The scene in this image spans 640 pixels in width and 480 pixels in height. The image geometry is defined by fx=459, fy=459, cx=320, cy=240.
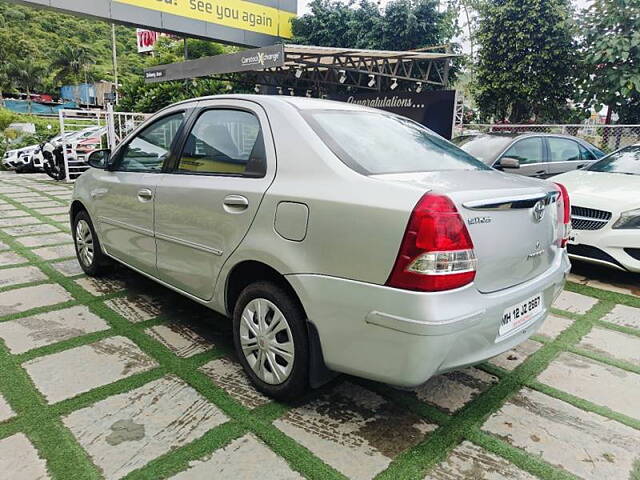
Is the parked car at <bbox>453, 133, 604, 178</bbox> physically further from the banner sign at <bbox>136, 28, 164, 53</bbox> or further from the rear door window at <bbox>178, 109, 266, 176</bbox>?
the banner sign at <bbox>136, 28, 164, 53</bbox>

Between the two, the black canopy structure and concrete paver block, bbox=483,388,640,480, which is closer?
concrete paver block, bbox=483,388,640,480

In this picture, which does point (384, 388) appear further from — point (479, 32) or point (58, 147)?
point (479, 32)

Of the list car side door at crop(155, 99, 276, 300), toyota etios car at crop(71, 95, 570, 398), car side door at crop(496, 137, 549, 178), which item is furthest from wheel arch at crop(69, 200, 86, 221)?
car side door at crop(496, 137, 549, 178)

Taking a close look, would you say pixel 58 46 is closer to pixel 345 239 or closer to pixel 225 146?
pixel 225 146

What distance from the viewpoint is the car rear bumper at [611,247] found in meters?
4.17

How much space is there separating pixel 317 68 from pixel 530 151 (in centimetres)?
736

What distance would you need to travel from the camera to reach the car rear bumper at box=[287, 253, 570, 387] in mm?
1777

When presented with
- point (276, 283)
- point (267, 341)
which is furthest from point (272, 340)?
point (276, 283)

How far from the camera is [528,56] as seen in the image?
1162 cm

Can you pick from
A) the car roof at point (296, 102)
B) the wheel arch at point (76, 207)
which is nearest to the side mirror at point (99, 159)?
the wheel arch at point (76, 207)

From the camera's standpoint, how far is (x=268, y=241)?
87.6 inches

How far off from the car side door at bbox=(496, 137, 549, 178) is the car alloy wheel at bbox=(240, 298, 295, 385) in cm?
472

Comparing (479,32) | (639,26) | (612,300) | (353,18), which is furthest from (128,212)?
(353,18)

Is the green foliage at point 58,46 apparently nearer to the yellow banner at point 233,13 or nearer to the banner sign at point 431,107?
the yellow banner at point 233,13
